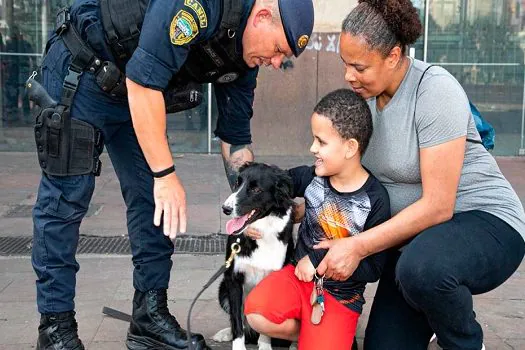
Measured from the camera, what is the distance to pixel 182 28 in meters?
2.68

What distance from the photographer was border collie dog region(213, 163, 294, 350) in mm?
3213

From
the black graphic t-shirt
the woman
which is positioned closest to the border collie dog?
the black graphic t-shirt

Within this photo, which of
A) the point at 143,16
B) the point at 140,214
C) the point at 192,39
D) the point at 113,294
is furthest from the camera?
the point at 113,294

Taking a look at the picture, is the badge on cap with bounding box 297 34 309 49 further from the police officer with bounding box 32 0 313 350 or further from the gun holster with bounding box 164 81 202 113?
the gun holster with bounding box 164 81 202 113

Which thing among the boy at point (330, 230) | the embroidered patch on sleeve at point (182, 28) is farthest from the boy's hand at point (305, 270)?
the embroidered patch on sleeve at point (182, 28)

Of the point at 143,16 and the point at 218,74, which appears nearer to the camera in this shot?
the point at 143,16

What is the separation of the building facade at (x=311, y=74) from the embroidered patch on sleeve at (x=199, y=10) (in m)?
6.94

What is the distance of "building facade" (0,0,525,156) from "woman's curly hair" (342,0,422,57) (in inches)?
266

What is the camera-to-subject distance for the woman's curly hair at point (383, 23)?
288 centimetres

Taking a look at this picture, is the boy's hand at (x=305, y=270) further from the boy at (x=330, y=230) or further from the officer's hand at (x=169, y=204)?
the officer's hand at (x=169, y=204)

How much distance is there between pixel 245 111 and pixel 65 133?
96 cm

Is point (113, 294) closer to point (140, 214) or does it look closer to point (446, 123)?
point (140, 214)

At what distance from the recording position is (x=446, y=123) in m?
2.91

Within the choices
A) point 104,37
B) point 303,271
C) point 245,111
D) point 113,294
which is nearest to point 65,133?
point 104,37
